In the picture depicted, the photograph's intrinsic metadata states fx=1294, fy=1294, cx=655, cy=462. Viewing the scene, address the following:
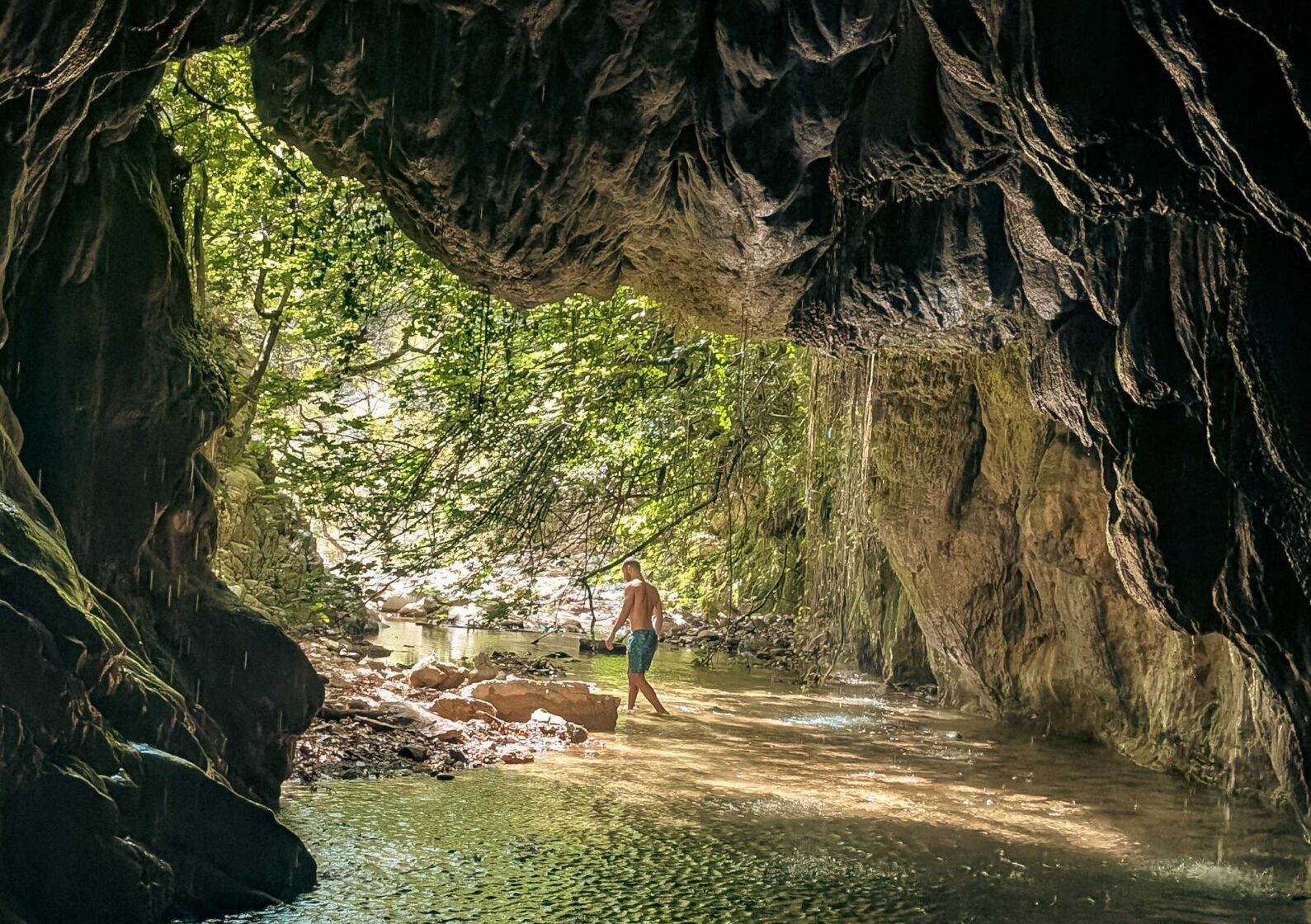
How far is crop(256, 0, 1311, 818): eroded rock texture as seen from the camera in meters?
5.45

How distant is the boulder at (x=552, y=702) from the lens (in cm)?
1203

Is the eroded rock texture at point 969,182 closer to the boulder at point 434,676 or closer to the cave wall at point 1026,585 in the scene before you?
the cave wall at point 1026,585

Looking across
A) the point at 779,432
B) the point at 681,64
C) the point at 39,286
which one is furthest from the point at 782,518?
the point at 39,286

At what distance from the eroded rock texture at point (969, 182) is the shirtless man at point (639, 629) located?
15.1 ft

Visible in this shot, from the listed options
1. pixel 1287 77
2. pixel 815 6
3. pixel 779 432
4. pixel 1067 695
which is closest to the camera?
pixel 1287 77

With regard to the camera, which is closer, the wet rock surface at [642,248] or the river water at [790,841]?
the wet rock surface at [642,248]

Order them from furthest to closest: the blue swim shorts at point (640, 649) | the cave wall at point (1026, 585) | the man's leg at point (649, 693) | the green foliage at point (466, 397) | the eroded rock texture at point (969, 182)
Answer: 1. the blue swim shorts at point (640, 649)
2. the man's leg at point (649, 693)
3. the green foliage at point (466, 397)
4. the cave wall at point (1026, 585)
5. the eroded rock texture at point (969, 182)

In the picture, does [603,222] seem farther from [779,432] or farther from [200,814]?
[779,432]

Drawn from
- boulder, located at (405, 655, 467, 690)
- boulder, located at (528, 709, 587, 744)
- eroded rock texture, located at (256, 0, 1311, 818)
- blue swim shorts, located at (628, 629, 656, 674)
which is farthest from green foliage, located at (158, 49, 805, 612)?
eroded rock texture, located at (256, 0, 1311, 818)

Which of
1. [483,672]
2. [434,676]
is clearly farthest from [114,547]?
[483,672]

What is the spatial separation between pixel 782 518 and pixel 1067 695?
166 inches

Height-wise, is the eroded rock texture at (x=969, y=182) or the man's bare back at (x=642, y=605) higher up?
the eroded rock texture at (x=969, y=182)

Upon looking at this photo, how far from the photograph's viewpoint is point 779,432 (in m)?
15.5

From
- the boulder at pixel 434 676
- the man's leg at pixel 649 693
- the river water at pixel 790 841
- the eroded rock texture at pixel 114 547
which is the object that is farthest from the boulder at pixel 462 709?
the eroded rock texture at pixel 114 547
